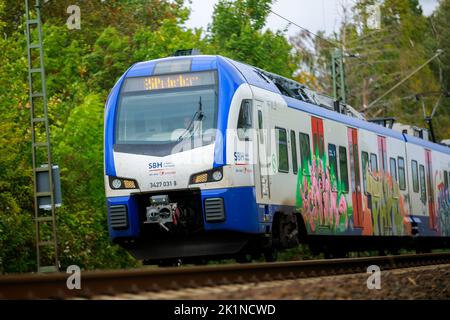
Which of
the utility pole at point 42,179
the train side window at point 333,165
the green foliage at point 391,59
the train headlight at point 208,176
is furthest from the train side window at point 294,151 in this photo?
the green foliage at point 391,59

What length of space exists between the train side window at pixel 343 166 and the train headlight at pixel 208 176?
5.54m

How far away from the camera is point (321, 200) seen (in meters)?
20.1

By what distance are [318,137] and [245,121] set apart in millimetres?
3784

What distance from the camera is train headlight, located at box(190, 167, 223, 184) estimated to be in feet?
53.7

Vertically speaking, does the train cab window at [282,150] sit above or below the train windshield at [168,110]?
below

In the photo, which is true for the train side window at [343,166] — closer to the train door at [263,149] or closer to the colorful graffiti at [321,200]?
the colorful graffiti at [321,200]

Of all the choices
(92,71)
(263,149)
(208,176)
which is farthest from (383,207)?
(92,71)

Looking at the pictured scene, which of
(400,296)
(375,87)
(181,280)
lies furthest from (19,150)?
(375,87)

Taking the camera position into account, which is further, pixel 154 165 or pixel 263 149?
pixel 263 149

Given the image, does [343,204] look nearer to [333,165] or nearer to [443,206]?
[333,165]

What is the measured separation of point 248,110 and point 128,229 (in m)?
2.63

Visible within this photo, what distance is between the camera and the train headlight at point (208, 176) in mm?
16375
